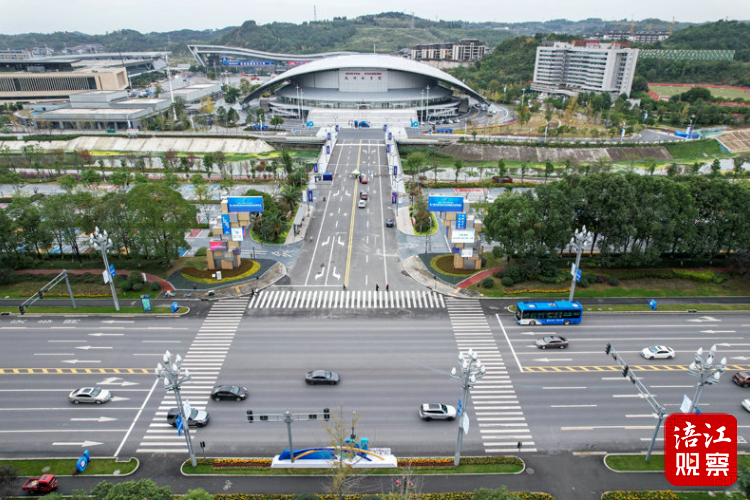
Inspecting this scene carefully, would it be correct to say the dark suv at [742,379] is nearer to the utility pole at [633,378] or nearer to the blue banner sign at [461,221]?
the utility pole at [633,378]

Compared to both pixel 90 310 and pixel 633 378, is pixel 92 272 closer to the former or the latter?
pixel 90 310

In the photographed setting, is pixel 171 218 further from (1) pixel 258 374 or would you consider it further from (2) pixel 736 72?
(2) pixel 736 72

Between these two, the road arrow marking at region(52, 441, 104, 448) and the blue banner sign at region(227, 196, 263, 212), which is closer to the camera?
the road arrow marking at region(52, 441, 104, 448)

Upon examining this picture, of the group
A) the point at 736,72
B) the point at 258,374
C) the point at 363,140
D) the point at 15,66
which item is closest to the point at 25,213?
the point at 258,374

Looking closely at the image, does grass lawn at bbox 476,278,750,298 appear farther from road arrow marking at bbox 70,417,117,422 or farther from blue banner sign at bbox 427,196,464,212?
road arrow marking at bbox 70,417,117,422

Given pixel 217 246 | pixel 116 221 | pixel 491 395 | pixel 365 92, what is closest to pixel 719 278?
pixel 491 395

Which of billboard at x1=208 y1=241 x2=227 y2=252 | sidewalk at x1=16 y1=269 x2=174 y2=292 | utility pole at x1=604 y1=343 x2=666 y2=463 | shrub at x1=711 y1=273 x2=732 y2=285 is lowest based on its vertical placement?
utility pole at x1=604 y1=343 x2=666 y2=463

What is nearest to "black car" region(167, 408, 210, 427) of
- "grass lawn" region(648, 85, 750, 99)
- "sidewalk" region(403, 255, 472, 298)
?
"sidewalk" region(403, 255, 472, 298)
